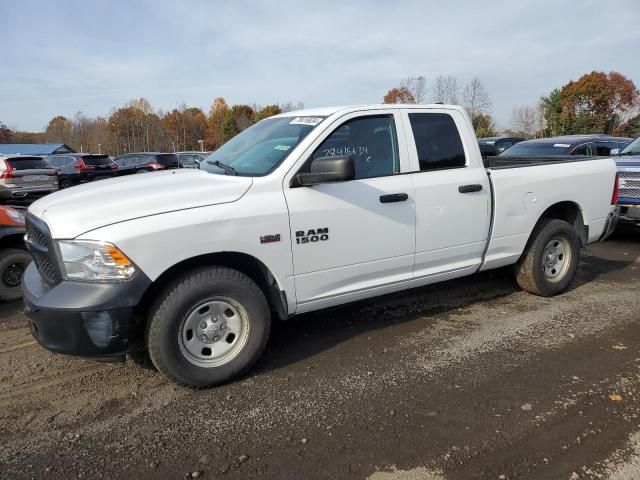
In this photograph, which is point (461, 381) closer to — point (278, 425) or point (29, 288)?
point (278, 425)

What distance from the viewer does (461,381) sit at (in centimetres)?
354

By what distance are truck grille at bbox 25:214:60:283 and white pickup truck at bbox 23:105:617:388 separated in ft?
0.06

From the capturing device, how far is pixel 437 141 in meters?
4.43

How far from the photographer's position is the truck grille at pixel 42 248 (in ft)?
10.5

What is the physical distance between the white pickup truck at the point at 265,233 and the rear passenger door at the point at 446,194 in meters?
0.01

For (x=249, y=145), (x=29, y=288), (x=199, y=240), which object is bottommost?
(x=29, y=288)

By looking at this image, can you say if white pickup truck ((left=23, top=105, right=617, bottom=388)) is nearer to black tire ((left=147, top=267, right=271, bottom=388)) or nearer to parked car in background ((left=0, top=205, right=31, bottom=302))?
black tire ((left=147, top=267, right=271, bottom=388))

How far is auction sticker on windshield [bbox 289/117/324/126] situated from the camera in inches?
156

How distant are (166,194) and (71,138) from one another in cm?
8626

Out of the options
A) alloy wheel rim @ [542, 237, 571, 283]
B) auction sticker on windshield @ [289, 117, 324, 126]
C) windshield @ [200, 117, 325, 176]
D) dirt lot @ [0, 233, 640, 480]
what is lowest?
dirt lot @ [0, 233, 640, 480]

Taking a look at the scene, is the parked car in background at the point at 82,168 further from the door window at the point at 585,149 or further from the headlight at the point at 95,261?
the headlight at the point at 95,261

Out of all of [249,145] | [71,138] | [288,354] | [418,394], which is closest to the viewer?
[418,394]

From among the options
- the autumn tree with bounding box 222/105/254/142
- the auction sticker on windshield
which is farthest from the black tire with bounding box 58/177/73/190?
the autumn tree with bounding box 222/105/254/142

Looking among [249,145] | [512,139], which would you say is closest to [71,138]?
[512,139]
